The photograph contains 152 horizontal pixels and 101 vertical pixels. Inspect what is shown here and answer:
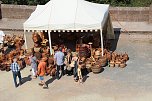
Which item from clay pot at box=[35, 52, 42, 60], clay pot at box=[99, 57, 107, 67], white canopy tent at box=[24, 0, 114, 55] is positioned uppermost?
white canopy tent at box=[24, 0, 114, 55]

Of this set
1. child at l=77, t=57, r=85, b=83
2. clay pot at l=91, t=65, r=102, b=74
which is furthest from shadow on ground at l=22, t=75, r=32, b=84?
clay pot at l=91, t=65, r=102, b=74

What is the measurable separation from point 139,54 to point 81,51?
3.27m

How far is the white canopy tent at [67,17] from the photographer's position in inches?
802

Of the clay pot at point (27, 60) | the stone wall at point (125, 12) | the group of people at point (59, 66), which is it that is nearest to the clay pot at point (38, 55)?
the group of people at point (59, 66)

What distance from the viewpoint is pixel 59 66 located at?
63.5ft

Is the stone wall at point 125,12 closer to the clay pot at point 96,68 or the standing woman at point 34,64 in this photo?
the clay pot at point 96,68

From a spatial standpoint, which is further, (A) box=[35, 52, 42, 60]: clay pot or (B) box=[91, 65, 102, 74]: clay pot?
(A) box=[35, 52, 42, 60]: clay pot

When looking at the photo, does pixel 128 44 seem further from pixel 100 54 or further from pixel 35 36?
pixel 35 36

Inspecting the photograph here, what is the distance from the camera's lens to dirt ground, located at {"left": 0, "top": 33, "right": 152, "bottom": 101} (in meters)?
17.7

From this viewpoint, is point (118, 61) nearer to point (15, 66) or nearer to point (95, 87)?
point (95, 87)

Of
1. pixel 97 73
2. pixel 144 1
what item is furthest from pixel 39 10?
pixel 144 1

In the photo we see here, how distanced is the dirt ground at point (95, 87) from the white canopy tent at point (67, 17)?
2167 millimetres

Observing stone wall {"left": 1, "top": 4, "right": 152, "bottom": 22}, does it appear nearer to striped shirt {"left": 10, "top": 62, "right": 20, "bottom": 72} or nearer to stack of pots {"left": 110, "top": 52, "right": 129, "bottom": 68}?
stack of pots {"left": 110, "top": 52, "right": 129, "bottom": 68}

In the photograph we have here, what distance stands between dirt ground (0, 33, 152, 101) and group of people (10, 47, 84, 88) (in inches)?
11.2
